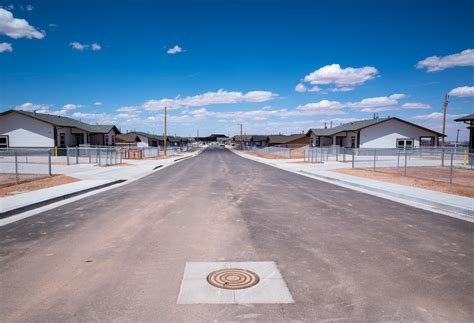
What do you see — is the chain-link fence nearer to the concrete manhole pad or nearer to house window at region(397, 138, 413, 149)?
the concrete manhole pad

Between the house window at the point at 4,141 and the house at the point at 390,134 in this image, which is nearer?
the house window at the point at 4,141

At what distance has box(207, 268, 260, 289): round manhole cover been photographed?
4.26 m

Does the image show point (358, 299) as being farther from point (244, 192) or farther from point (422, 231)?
point (244, 192)

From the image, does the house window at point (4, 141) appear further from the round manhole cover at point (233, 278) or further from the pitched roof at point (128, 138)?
the round manhole cover at point (233, 278)

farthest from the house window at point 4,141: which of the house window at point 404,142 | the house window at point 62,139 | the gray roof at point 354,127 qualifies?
the house window at point 404,142

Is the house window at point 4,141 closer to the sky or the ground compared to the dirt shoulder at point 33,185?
closer to the sky

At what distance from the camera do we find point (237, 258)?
5270 mm

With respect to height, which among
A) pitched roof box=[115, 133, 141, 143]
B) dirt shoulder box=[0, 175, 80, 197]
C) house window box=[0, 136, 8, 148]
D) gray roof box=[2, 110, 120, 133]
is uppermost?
gray roof box=[2, 110, 120, 133]

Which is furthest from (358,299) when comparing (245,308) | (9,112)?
(9,112)

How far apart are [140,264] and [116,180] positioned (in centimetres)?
1210

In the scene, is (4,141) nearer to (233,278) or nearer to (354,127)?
(233,278)

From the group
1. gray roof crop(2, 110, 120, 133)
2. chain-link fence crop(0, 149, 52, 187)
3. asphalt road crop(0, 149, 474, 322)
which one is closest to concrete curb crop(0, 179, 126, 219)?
asphalt road crop(0, 149, 474, 322)

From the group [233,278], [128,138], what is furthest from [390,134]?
[128,138]

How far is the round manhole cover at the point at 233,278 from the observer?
14.0ft
